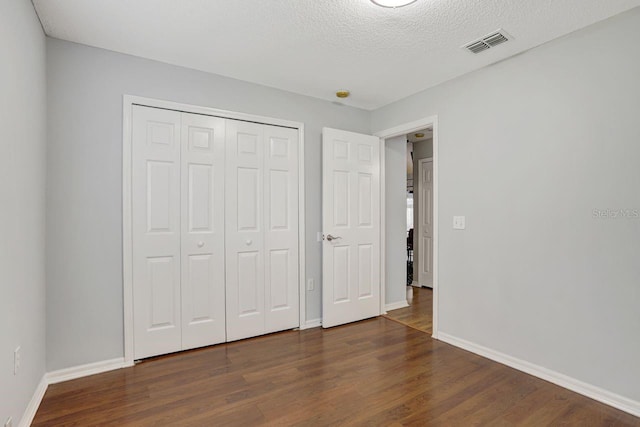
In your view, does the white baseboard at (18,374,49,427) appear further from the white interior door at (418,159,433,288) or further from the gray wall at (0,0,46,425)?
the white interior door at (418,159,433,288)

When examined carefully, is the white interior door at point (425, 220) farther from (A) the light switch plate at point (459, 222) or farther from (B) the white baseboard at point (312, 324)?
(B) the white baseboard at point (312, 324)

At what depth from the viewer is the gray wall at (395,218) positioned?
4.19 metres

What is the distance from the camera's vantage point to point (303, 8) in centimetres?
→ 209

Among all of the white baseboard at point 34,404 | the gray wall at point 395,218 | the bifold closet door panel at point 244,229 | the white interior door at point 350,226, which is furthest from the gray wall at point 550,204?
the white baseboard at point 34,404

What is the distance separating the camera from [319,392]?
227 cm

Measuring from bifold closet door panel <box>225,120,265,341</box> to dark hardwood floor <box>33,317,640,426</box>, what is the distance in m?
0.32

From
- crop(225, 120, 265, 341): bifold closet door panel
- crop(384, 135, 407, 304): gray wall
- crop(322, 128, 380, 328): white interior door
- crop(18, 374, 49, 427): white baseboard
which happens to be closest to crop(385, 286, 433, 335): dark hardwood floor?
crop(384, 135, 407, 304): gray wall

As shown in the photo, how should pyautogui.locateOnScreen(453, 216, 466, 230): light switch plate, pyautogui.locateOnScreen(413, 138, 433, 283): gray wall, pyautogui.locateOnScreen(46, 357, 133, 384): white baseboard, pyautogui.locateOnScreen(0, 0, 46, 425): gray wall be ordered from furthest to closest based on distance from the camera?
pyautogui.locateOnScreen(413, 138, 433, 283): gray wall < pyautogui.locateOnScreen(453, 216, 466, 230): light switch plate < pyautogui.locateOnScreen(46, 357, 133, 384): white baseboard < pyautogui.locateOnScreen(0, 0, 46, 425): gray wall

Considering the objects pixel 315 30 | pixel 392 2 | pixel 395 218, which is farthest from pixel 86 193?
pixel 395 218

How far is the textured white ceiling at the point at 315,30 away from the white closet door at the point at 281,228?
684 millimetres

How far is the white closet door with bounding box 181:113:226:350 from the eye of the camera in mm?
2898

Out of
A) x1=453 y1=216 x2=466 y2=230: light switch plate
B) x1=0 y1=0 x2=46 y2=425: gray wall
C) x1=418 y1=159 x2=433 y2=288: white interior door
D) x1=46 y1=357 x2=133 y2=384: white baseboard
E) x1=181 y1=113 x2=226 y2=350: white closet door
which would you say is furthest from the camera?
x1=418 y1=159 x2=433 y2=288: white interior door

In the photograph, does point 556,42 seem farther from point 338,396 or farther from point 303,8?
point 338,396

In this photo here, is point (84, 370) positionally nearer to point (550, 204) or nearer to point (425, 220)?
point (550, 204)
